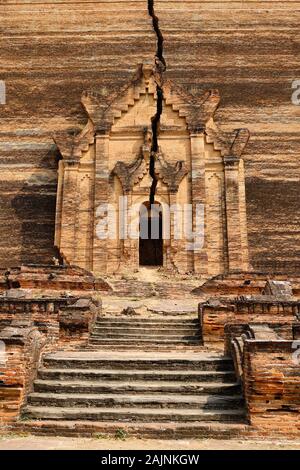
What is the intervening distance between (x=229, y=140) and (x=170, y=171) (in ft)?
7.83

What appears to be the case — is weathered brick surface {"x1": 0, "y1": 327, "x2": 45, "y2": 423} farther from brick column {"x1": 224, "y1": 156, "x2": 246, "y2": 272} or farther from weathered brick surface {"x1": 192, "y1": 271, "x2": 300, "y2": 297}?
brick column {"x1": 224, "y1": 156, "x2": 246, "y2": 272}

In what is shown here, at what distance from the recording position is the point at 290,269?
1806 centimetres

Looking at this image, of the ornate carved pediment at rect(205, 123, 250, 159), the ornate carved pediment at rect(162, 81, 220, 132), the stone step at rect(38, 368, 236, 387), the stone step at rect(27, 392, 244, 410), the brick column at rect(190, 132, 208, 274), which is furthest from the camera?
the ornate carved pediment at rect(162, 81, 220, 132)

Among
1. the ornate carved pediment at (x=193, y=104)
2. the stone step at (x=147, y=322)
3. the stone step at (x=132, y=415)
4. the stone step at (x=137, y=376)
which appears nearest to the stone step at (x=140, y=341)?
the stone step at (x=147, y=322)


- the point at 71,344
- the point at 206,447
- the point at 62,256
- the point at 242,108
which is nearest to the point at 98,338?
the point at 71,344

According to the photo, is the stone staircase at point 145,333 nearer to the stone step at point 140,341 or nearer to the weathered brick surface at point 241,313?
the stone step at point 140,341

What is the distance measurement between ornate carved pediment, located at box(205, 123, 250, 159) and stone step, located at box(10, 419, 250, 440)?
13234mm

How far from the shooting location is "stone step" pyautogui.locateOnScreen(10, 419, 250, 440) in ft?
19.9

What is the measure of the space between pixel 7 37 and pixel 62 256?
39.0 feet

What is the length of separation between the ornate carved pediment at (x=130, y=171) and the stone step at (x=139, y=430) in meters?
12.3

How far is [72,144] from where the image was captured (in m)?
18.5

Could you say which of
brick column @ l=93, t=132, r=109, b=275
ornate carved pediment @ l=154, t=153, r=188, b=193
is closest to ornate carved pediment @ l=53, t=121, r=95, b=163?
brick column @ l=93, t=132, r=109, b=275

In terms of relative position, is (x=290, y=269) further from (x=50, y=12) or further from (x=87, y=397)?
(x=50, y=12)

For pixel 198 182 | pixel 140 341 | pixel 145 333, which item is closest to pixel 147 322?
pixel 145 333
